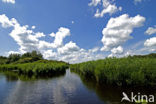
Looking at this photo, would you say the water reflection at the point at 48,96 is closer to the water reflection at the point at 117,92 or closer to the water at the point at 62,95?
the water at the point at 62,95

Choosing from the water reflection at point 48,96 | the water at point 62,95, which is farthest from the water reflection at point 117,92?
the water reflection at point 48,96

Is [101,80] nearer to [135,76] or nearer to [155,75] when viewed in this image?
[135,76]

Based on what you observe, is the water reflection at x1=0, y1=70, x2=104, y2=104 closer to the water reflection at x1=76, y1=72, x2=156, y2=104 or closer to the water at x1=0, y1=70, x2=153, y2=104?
the water at x1=0, y1=70, x2=153, y2=104

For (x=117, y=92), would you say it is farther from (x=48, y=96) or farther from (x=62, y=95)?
(x=48, y=96)

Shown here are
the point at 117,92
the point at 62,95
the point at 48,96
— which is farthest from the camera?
the point at 117,92

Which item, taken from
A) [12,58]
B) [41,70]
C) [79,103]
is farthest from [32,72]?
[12,58]

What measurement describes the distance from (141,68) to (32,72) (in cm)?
2639

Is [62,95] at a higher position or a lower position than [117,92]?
lower

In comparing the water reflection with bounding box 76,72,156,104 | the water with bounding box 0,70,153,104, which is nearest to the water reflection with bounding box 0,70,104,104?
the water with bounding box 0,70,153,104

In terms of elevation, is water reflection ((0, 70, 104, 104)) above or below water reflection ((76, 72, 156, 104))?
below

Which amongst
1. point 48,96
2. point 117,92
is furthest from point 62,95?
point 117,92

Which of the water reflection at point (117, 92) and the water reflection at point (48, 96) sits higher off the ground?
the water reflection at point (117, 92)

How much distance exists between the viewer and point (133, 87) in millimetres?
12656

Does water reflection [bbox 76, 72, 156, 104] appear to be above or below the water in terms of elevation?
above
